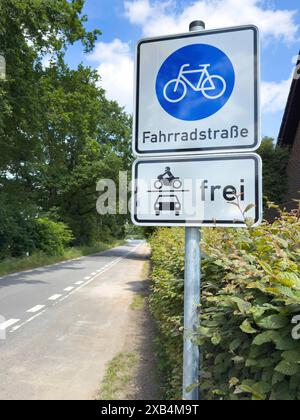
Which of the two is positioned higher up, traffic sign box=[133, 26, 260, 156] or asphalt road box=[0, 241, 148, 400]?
traffic sign box=[133, 26, 260, 156]

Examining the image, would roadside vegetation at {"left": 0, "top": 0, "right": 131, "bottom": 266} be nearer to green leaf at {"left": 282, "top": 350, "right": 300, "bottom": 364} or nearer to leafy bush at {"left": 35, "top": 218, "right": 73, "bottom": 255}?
leafy bush at {"left": 35, "top": 218, "right": 73, "bottom": 255}

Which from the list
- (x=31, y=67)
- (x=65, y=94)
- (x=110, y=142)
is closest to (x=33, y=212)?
(x=65, y=94)

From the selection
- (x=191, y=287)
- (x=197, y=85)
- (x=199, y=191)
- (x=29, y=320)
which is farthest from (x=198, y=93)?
(x=29, y=320)

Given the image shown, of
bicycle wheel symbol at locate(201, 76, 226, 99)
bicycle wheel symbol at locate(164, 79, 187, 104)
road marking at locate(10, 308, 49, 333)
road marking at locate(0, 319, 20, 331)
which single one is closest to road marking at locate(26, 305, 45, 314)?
road marking at locate(10, 308, 49, 333)

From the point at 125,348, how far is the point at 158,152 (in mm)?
4945

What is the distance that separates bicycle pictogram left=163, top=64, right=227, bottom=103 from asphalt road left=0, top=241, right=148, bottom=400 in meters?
3.61

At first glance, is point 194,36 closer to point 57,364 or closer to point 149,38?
point 149,38

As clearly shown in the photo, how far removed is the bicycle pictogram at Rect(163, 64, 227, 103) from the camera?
5.35 feet

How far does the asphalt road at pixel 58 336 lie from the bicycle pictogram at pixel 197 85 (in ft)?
11.8

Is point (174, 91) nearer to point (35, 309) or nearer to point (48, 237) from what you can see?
point (35, 309)

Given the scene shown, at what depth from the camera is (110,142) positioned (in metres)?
39.0

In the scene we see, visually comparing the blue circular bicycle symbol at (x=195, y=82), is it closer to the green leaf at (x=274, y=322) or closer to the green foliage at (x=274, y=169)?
the green leaf at (x=274, y=322)

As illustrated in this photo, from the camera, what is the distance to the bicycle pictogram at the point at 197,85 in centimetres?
163

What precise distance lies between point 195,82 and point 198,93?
0.05 m
